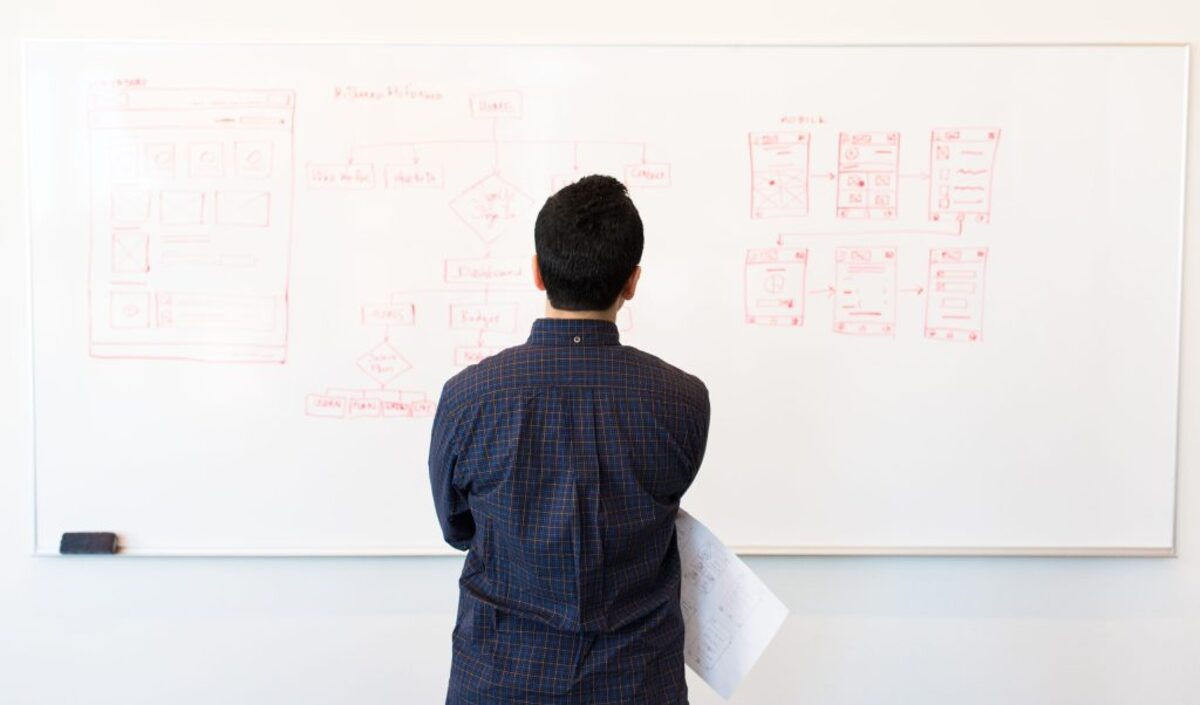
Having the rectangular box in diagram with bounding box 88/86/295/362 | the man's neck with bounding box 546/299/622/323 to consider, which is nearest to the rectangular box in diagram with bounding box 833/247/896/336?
the man's neck with bounding box 546/299/622/323

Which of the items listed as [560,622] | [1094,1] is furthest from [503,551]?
[1094,1]

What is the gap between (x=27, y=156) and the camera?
2014 millimetres

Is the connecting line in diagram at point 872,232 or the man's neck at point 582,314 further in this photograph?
the connecting line in diagram at point 872,232

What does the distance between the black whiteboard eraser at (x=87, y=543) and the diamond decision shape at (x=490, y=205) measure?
1122 mm

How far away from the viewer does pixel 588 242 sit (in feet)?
3.82

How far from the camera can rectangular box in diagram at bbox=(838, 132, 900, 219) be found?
203 cm

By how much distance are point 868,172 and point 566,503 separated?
4.14ft

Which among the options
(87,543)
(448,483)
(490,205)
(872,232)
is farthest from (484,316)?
(87,543)

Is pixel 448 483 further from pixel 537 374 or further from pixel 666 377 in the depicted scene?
pixel 666 377

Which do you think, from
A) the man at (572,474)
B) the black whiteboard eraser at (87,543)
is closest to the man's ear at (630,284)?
the man at (572,474)

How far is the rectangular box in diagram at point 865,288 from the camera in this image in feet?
6.71

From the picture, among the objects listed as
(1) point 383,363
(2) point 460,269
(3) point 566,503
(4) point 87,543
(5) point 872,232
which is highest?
(5) point 872,232

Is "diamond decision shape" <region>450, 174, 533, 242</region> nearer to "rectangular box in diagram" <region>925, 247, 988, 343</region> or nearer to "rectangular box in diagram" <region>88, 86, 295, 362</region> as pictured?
"rectangular box in diagram" <region>88, 86, 295, 362</region>

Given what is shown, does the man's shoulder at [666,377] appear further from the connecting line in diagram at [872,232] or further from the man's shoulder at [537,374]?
the connecting line in diagram at [872,232]
